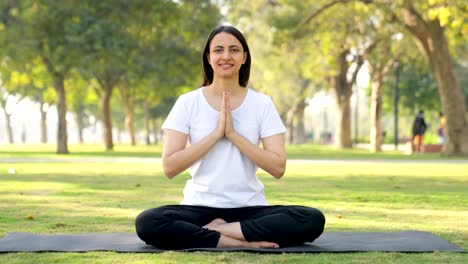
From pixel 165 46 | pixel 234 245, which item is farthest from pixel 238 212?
pixel 165 46

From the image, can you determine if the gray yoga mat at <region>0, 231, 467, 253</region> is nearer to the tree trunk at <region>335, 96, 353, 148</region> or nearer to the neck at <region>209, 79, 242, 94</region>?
the neck at <region>209, 79, 242, 94</region>

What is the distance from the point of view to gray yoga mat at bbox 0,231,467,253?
248 inches

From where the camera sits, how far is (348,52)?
43.1 m

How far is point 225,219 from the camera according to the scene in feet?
21.5

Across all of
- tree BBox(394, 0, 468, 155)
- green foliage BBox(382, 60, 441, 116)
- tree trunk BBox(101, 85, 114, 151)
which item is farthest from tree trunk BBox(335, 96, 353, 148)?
tree BBox(394, 0, 468, 155)

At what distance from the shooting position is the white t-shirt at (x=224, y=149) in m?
6.41

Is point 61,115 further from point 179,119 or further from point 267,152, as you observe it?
point 267,152

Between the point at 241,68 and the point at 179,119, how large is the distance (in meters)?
0.68

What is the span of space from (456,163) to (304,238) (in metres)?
19.0

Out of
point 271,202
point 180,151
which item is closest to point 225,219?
point 180,151

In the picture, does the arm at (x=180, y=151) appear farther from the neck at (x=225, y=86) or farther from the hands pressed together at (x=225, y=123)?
the neck at (x=225, y=86)

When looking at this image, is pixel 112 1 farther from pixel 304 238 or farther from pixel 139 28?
pixel 304 238

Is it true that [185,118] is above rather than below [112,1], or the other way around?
below

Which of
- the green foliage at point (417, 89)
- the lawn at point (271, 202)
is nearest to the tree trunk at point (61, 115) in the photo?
the lawn at point (271, 202)
